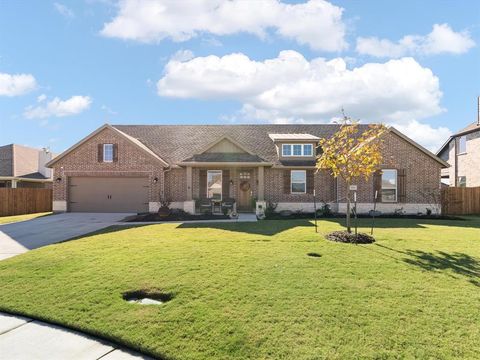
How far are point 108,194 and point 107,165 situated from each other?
1940 millimetres

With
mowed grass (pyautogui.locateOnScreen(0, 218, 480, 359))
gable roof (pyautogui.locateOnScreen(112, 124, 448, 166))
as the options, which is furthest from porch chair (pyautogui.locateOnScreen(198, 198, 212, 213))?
mowed grass (pyautogui.locateOnScreen(0, 218, 480, 359))

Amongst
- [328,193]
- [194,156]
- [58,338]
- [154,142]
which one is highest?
[154,142]

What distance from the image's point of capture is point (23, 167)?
2670 cm

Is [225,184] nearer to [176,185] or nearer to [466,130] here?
[176,185]

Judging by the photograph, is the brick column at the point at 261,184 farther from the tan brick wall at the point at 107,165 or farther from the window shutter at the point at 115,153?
the window shutter at the point at 115,153

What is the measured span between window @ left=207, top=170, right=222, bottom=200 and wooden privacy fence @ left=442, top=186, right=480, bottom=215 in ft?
48.8

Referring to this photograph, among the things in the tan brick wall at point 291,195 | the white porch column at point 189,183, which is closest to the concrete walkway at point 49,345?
the white porch column at point 189,183

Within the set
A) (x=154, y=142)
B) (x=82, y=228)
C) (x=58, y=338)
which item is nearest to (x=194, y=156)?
(x=154, y=142)

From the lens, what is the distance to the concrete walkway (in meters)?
3.79

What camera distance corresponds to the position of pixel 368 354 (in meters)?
3.66

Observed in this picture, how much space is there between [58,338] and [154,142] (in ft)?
63.8

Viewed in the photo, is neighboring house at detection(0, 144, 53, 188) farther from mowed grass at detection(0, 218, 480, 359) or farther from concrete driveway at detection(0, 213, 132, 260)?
mowed grass at detection(0, 218, 480, 359)

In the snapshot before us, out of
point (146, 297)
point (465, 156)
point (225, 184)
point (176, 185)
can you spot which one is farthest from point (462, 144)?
point (146, 297)

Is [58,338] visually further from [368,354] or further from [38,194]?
[38,194]
